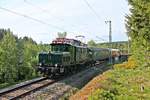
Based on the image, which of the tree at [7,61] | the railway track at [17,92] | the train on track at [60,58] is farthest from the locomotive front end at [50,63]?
the tree at [7,61]

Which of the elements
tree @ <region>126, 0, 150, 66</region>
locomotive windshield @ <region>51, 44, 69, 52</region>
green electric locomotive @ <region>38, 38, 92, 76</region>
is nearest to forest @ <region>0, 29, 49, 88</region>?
green electric locomotive @ <region>38, 38, 92, 76</region>

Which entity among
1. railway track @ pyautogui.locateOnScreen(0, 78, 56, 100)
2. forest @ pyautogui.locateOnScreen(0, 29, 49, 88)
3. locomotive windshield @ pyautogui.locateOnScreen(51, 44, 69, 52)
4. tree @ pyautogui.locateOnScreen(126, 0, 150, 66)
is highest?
tree @ pyautogui.locateOnScreen(126, 0, 150, 66)

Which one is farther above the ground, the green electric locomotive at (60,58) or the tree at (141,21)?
the tree at (141,21)

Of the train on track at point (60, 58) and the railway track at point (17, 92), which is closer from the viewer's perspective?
the railway track at point (17, 92)

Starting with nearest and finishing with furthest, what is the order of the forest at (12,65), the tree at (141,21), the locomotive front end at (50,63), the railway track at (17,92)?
the railway track at (17,92) < the tree at (141,21) < the locomotive front end at (50,63) < the forest at (12,65)

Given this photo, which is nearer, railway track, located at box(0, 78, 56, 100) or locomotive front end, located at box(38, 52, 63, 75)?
railway track, located at box(0, 78, 56, 100)

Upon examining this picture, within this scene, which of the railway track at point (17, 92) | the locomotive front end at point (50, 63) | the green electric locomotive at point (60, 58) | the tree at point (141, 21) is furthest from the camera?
the green electric locomotive at point (60, 58)

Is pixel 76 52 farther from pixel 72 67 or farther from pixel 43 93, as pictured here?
pixel 43 93

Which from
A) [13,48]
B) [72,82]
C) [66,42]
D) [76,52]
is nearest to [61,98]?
[72,82]

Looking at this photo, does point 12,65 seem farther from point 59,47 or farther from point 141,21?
point 141,21

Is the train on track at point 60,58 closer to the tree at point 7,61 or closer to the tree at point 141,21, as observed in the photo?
the tree at point 141,21

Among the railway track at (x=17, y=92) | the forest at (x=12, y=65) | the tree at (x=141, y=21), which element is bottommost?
the railway track at (x=17, y=92)

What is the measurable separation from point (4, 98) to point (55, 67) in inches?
530

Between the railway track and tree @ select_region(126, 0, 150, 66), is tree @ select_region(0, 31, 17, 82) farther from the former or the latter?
tree @ select_region(126, 0, 150, 66)
